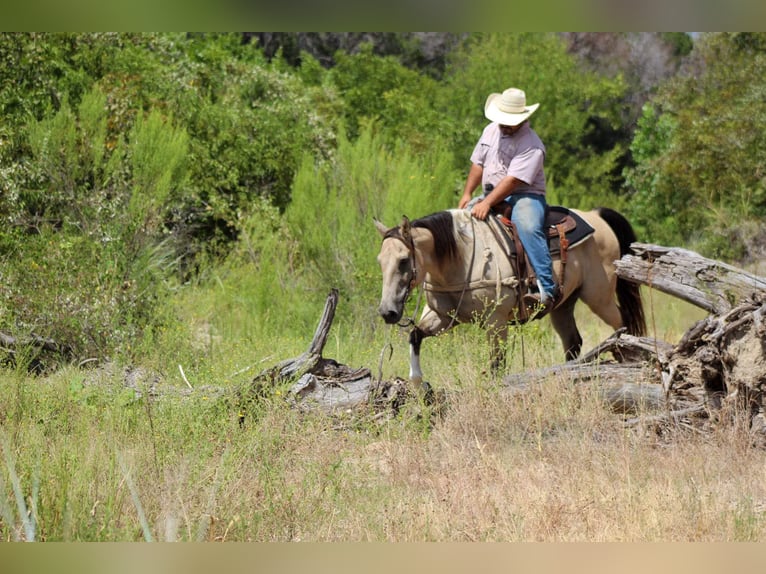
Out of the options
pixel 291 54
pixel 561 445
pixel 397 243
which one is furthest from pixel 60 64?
pixel 291 54

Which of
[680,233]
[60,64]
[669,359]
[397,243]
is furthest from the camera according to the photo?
[680,233]

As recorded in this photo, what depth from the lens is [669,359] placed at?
21.7 feet

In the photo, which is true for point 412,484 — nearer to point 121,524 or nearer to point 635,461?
point 635,461

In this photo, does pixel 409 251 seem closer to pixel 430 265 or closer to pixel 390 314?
pixel 430 265

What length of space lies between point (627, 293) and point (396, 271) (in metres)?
2.82

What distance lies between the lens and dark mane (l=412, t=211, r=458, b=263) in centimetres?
765

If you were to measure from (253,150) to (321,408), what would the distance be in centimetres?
841

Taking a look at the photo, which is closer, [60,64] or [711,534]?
[711,534]

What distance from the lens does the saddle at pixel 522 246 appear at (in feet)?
26.3

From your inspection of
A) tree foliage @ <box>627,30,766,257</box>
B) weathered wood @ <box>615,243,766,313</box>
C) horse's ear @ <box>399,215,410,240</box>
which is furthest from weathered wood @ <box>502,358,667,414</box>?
tree foliage @ <box>627,30,766,257</box>

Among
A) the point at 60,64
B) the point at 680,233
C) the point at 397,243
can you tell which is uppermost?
the point at 60,64

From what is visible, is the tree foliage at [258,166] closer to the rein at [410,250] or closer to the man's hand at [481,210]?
the rein at [410,250]

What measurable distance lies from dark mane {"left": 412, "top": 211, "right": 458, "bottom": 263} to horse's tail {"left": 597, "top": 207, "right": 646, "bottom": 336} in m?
2.04

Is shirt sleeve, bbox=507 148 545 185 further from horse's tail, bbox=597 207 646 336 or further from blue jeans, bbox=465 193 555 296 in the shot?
horse's tail, bbox=597 207 646 336
